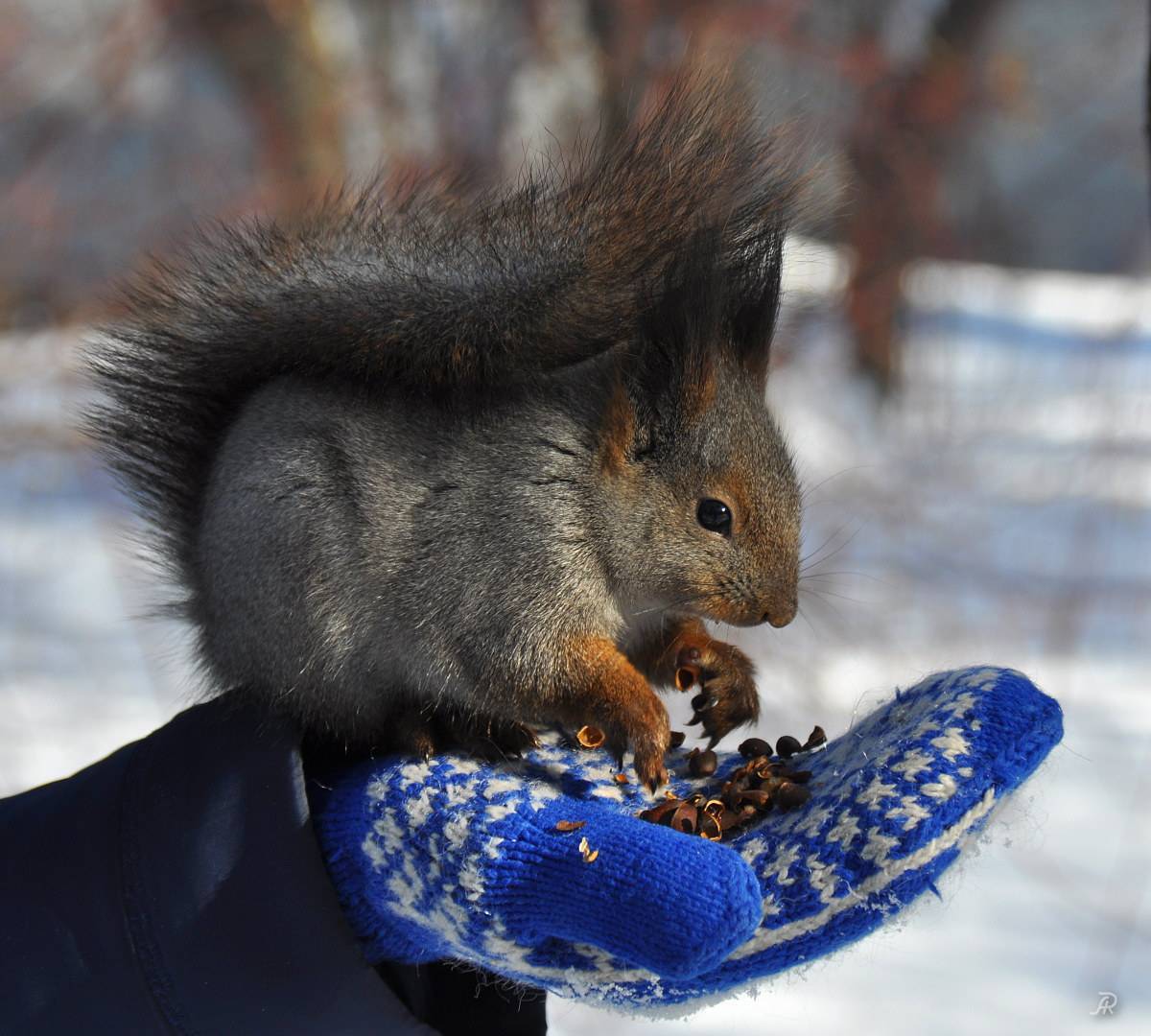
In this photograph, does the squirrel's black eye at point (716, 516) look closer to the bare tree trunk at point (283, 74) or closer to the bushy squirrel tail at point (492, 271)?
the bushy squirrel tail at point (492, 271)

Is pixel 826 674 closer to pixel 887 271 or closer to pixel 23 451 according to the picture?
pixel 887 271

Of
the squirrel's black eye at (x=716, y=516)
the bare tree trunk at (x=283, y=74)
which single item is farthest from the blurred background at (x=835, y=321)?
the squirrel's black eye at (x=716, y=516)

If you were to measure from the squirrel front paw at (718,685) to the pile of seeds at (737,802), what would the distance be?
0.06 meters

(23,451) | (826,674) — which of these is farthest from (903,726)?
(23,451)

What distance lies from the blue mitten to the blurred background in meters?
1.21

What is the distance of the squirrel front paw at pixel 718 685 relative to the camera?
111 cm

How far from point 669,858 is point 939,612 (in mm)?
2386

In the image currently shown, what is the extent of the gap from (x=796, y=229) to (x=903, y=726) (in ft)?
1.50

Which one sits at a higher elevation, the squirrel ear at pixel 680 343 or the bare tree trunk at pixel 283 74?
the bare tree trunk at pixel 283 74

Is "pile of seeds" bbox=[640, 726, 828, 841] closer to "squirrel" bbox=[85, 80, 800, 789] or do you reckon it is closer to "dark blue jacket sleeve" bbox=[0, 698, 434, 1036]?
"squirrel" bbox=[85, 80, 800, 789]

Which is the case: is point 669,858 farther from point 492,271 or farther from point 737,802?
point 492,271

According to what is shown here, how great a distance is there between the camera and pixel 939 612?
3.08 meters

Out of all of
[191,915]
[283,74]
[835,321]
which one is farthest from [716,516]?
[283,74]

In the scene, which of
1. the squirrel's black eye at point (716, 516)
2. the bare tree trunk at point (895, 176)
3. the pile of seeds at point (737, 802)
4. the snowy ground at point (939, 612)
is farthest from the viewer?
the bare tree trunk at point (895, 176)
